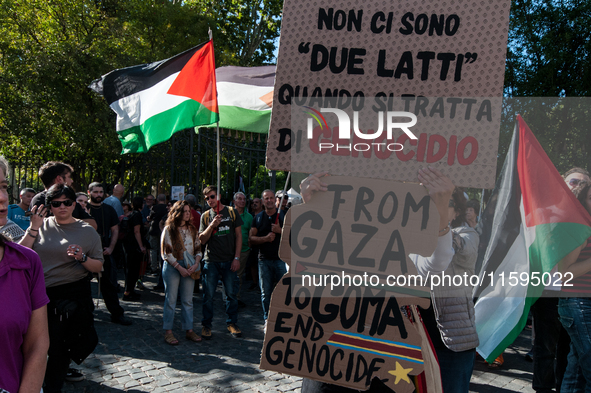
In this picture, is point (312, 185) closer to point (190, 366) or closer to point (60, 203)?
point (60, 203)

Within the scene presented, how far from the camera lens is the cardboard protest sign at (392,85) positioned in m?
1.82

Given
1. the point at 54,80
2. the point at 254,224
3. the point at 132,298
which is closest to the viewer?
the point at 254,224

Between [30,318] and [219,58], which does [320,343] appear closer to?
[30,318]

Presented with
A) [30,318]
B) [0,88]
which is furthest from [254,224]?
[0,88]

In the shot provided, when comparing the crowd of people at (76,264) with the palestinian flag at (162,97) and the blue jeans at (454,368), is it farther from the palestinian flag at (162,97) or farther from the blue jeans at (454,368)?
the blue jeans at (454,368)

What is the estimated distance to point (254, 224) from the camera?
6.62 metres

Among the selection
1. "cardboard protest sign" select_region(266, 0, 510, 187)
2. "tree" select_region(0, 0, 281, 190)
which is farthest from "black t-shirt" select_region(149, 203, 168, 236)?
"cardboard protest sign" select_region(266, 0, 510, 187)

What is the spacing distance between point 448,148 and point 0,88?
50.3 ft

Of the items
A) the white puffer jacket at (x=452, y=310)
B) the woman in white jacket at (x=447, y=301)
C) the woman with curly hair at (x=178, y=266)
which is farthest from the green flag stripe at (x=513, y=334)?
the woman with curly hair at (x=178, y=266)

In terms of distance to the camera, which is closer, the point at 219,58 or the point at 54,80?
the point at 54,80

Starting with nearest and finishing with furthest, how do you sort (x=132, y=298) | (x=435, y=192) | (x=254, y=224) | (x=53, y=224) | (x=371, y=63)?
(x=435, y=192) → (x=371, y=63) → (x=53, y=224) → (x=254, y=224) → (x=132, y=298)

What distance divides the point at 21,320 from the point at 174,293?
3707mm

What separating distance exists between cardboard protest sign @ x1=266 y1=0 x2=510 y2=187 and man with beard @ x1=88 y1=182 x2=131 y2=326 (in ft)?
16.2

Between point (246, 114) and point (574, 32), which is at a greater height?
point (574, 32)
